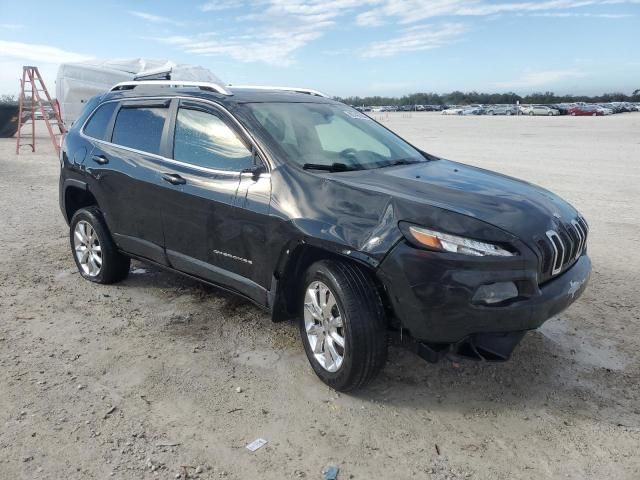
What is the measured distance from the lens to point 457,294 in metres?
2.99

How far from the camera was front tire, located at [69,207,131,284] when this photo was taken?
516 centimetres

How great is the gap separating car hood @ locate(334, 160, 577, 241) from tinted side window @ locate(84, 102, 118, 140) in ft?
8.61

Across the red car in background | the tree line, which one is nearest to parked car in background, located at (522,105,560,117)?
the red car in background

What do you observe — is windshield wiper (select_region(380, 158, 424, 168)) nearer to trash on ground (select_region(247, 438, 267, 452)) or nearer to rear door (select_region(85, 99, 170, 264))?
rear door (select_region(85, 99, 170, 264))

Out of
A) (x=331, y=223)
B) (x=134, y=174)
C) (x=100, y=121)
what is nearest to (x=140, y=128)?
(x=134, y=174)

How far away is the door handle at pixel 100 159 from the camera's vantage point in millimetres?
4973

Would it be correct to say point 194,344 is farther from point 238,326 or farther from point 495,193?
point 495,193

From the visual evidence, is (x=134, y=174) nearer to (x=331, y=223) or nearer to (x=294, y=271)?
(x=294, y=271)

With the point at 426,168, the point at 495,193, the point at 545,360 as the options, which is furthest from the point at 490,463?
the point at 426,168

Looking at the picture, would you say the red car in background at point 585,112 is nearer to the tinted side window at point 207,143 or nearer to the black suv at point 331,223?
the black suv at point 331,223

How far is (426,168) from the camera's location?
4.12 m

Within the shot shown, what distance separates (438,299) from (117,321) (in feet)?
8.94

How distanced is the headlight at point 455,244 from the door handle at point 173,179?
1.94 metres

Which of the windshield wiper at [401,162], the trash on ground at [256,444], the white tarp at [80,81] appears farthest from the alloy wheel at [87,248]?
the white tarp at [80,81]
